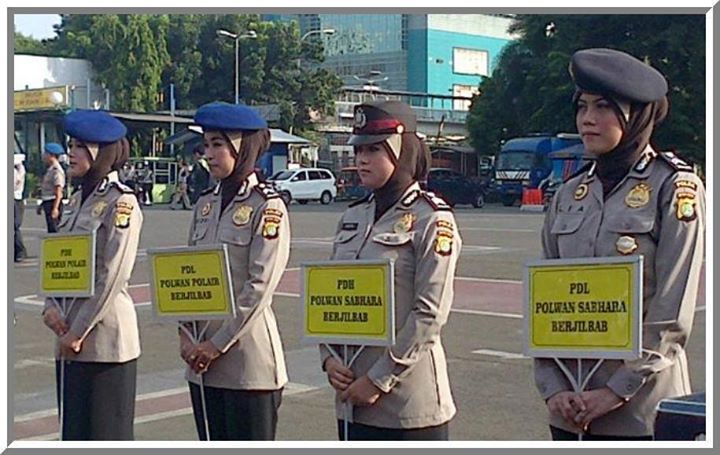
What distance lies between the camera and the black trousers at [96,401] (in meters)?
4.31

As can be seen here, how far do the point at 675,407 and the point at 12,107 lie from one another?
2.20m

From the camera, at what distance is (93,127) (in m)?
4.34

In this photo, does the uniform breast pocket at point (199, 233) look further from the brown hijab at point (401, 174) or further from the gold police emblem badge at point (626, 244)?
the gold police emblem badge at point (626, 244)

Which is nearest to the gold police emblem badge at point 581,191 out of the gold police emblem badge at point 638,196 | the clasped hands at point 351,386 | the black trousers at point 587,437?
the gold police emblem badge at point 638,196

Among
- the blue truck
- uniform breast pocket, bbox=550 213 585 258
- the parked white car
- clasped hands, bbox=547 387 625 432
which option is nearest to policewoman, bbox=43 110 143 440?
uniform breast pocket, bbox=550 213 585 258

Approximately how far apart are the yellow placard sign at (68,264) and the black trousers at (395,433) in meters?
1.28

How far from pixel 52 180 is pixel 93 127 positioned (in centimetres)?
1086

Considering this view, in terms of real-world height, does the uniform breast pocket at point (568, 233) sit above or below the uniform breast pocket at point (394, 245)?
above

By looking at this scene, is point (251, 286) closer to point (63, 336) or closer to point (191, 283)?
point (191, 283)

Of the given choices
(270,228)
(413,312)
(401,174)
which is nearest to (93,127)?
(270,228)

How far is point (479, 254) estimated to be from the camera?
1639 cm

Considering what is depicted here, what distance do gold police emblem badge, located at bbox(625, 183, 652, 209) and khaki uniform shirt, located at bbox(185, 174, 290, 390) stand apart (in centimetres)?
136

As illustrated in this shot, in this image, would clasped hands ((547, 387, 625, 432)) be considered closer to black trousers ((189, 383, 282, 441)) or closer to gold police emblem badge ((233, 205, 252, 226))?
black trousers ((189, 383, 282, 441))

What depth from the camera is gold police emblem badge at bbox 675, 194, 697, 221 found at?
117 inches
